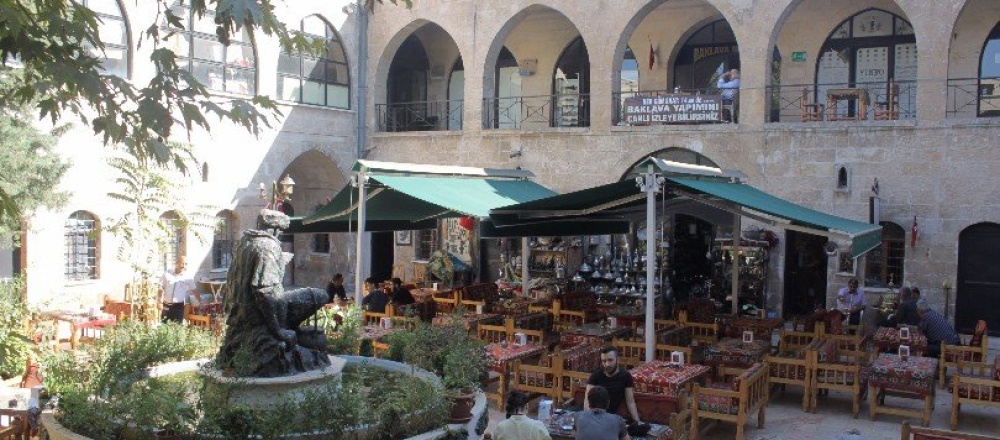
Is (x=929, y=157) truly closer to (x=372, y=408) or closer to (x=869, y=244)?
(x=869, y=244)

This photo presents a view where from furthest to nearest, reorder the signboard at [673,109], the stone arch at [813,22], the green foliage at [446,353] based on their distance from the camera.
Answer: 1. the stone arch at [813,22]
2. the signboard at [673,109]
3. the green foliage at [446,353]

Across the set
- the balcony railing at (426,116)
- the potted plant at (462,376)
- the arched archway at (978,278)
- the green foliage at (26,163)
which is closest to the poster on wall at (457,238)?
the balcony railing at (426,116)

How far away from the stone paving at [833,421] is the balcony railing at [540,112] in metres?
10.2

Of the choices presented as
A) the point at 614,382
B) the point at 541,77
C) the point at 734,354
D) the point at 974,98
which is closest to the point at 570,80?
the point at 541,77

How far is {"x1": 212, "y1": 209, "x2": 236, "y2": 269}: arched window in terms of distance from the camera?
1838cm

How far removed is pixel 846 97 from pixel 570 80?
6327mm

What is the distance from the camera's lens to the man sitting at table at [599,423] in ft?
21.1

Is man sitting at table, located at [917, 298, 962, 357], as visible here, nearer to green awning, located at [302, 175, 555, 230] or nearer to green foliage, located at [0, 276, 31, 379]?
green awning, located at [302, 175, 555, 230]

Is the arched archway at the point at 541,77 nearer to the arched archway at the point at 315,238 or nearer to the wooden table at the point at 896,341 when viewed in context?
the arched archway at the point at 315,238

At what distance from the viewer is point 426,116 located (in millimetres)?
21562

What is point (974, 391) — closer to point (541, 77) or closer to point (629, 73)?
point (629, 73)

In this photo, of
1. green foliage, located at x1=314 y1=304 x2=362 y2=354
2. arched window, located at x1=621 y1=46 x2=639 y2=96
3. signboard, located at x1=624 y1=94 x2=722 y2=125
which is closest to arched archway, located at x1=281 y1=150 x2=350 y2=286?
arched window, located at x1=621 y1=46 x2=639 y2=96

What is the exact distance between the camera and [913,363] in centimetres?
977

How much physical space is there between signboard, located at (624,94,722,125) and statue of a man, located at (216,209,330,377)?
10.5 m
